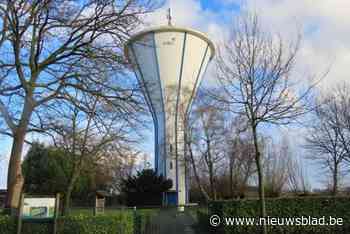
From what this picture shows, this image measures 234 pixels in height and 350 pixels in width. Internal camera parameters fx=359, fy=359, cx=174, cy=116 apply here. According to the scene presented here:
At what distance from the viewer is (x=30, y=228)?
1123cm

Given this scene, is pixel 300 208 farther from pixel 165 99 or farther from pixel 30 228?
pixel 165 99

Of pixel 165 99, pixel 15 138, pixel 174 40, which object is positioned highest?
pixel 174 40

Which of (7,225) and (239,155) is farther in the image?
(239,155)

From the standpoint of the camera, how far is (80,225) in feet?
39.0

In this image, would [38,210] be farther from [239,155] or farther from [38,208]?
[239,155]

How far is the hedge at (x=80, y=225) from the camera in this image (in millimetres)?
10961

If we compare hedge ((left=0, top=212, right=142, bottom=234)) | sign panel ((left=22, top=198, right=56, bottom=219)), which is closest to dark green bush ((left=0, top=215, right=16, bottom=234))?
hedge ((left=0, top=212, right=142, bottom=234))

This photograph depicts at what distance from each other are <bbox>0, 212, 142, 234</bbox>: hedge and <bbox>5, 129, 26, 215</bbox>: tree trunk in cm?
50

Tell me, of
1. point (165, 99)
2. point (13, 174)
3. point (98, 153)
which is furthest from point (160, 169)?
Answer: point (13, 174)

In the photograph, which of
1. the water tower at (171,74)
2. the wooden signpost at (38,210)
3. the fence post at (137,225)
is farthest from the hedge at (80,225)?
the water tower at (171,74)

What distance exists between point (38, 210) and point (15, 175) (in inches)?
51.7

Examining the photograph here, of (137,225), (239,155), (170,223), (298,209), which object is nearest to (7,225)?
(137,225)

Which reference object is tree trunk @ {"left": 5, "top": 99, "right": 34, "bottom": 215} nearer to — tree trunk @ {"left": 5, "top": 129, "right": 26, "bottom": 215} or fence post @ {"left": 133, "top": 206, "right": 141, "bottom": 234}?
tree trunk @ {"left": 5, "top": 129, "right": 26, "bottom": 215}

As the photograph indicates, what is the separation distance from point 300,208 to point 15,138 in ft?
36.1
